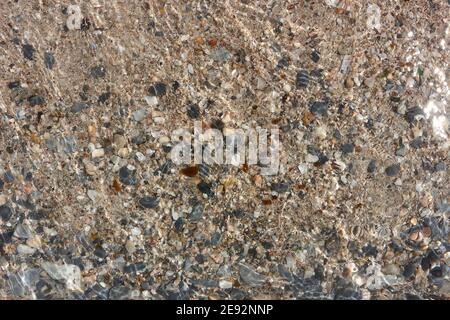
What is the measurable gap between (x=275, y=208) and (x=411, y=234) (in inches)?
28.5

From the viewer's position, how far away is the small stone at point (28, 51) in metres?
2.70

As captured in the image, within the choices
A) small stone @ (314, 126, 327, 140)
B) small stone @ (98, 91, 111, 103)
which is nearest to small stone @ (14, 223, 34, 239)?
small stone @ (98, 91, 111, 103)

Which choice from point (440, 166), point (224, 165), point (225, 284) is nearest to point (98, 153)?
point (224, 165)

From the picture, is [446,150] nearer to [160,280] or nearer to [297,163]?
[297,163]

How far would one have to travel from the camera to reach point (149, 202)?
261 centimetres

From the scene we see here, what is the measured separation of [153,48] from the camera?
8.91 ft

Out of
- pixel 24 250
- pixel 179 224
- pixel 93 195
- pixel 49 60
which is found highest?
pixel 49 60

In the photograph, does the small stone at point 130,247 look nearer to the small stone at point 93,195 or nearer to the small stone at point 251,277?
the small stone at point 93,195

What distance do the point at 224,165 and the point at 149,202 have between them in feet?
1.39

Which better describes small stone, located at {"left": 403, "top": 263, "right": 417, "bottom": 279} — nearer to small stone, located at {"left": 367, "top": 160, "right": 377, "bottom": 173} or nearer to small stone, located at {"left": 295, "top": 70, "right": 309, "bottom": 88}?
small stone, located at {"left": 367, "top": 160, "right": 377, "bottom": 173}

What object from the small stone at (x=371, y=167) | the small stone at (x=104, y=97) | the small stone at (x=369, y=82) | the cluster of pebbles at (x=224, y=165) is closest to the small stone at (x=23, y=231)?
the cluster of pebbles at (x=224, y=165)

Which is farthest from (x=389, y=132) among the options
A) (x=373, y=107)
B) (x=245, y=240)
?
(x=245, y=240)

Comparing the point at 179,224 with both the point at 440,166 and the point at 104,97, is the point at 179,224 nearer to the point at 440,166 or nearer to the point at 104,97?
the point at 104,97

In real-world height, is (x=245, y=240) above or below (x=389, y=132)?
below
